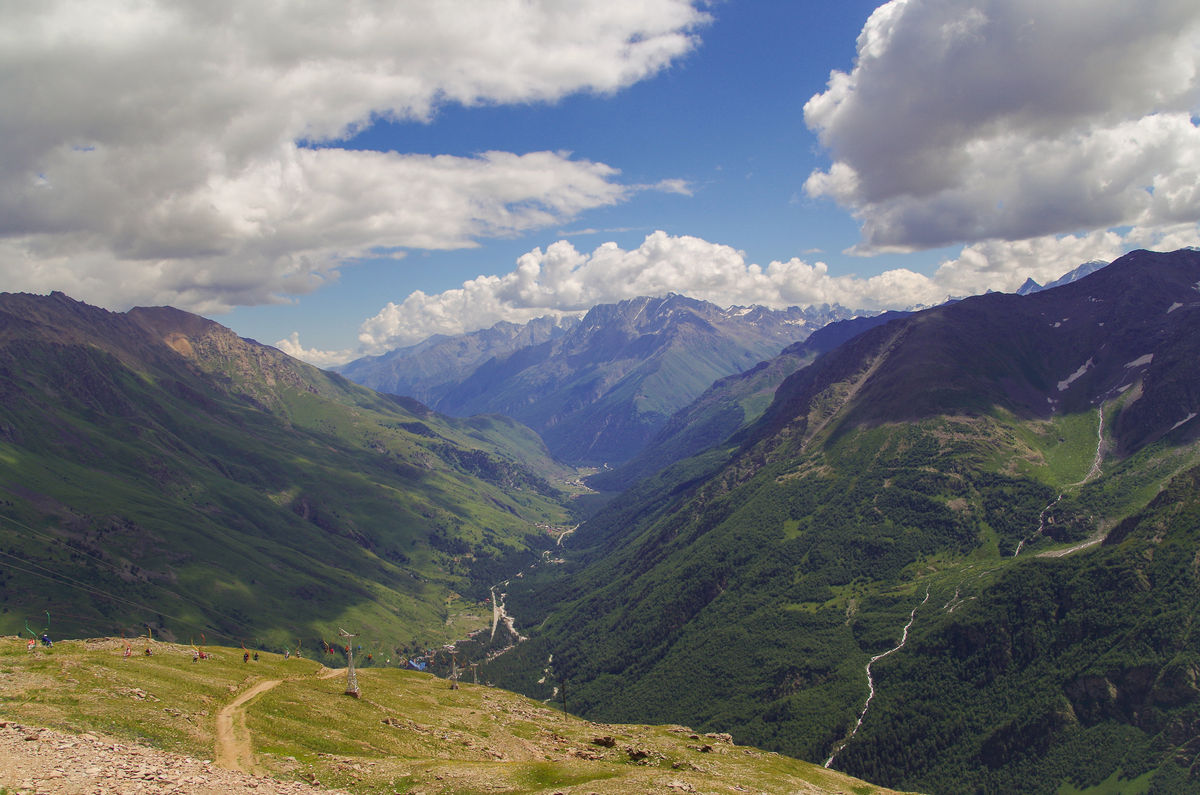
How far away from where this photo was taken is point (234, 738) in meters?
75.7

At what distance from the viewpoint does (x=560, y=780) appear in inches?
3258

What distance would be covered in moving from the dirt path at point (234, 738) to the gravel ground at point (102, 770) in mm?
2515

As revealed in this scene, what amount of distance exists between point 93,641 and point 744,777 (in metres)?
119

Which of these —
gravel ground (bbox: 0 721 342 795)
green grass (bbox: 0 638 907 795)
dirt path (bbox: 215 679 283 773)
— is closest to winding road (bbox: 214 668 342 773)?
dirt path (bbox: 215 679 283 773)

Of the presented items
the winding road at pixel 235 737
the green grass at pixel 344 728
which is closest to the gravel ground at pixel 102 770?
the winding road at pixel 235 737

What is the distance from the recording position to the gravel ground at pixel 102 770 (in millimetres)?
53656

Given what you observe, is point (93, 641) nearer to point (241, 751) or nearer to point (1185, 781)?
point (241, 751)

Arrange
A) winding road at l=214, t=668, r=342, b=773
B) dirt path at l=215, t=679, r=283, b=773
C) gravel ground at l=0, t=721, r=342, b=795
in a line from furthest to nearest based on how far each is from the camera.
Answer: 1. dirt path at l=215, t=679, r=283, b=773
2. winding road at l=214, t=668, r=342, b=773
3. gravel ground at l=0, t=721, r=342, b=795

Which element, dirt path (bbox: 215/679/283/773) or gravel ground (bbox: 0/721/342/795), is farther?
dirt path (bbox: 215/679/283/773)

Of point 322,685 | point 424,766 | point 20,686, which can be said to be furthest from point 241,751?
point 322,685

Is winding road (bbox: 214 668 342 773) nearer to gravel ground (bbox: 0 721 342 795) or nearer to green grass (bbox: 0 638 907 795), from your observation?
green grass (bbox: 0 638 907 795)

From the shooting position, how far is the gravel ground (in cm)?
5366

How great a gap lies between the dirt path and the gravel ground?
2515 mm

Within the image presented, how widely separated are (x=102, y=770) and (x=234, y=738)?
19.6 m
